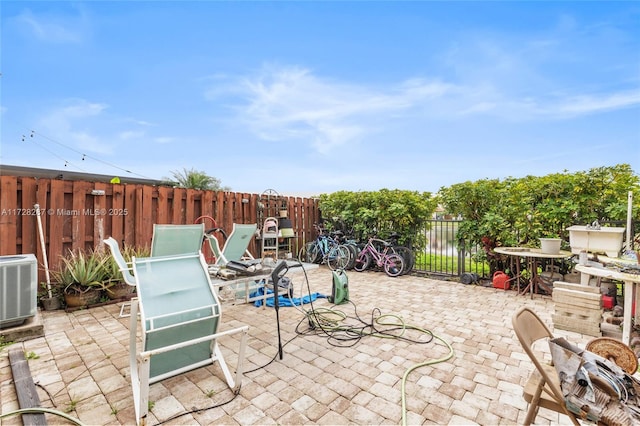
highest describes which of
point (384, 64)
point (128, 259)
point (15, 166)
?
point (384, 64)

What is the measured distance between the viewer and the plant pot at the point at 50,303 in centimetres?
409

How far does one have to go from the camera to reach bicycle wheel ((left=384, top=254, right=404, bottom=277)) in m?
6.66

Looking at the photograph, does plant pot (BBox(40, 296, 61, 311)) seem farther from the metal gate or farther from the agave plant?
the metal gate

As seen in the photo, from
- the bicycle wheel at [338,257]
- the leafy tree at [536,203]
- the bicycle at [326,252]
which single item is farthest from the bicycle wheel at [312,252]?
the leafy tree at [536,203]

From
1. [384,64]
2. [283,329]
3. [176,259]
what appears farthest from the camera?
[384,64]

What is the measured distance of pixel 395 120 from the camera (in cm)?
912

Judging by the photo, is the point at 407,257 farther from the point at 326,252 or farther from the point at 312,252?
the point at 312,252

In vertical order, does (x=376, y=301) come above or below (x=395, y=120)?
below

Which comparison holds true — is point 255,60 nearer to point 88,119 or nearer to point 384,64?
point 384,64

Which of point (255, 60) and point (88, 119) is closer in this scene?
point (255, 60)

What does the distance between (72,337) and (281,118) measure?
359 inches

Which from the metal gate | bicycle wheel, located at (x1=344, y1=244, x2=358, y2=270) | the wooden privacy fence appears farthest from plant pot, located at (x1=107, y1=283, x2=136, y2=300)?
the metal gate

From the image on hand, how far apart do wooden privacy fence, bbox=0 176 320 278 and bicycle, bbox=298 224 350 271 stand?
90.0 inches

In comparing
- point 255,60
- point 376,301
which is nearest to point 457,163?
point 376,301
